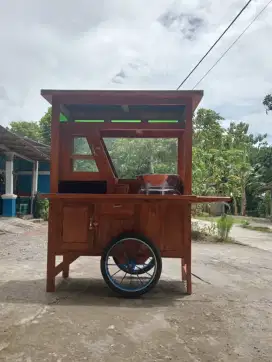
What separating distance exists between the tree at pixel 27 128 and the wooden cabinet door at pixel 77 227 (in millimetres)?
29366

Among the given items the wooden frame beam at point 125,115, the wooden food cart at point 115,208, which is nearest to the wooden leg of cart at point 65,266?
the wooden food cart at point 115,208

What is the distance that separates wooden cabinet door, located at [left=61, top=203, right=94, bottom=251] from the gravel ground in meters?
0.54

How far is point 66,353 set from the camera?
2461mm

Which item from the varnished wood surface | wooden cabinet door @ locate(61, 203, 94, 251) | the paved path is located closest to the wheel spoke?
wooden cabinet door @ locate(61, 203, 94, 251)

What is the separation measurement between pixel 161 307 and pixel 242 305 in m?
0.86

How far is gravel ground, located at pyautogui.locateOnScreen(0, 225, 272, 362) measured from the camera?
8.25 ft

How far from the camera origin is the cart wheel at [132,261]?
396 cm

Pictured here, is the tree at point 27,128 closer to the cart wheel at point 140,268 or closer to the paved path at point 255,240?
the paved path at point 255,240

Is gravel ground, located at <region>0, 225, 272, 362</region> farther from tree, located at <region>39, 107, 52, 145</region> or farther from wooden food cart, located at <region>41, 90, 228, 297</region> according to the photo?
tree, located at <region>39, 107, 52, 145</region>

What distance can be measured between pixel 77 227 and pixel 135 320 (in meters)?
1.36

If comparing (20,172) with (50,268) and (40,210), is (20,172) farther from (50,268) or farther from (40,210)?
(50,268)

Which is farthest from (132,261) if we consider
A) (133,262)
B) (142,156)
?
(142,156)

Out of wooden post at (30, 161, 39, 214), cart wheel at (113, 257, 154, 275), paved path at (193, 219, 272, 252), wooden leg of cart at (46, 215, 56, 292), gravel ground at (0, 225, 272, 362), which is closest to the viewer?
gravel ground at (0, 225, 272, 362)

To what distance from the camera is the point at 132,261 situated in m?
4.35
